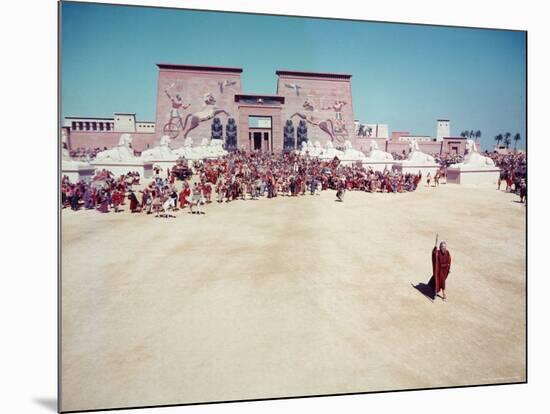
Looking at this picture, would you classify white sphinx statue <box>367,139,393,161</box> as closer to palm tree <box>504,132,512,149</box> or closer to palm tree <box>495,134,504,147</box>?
palm tree <box>495,134,504,147</box>

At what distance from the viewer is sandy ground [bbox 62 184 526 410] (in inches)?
188

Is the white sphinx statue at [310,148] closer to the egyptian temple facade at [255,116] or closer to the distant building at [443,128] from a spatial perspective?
the egyptian temple facade at [255,116]

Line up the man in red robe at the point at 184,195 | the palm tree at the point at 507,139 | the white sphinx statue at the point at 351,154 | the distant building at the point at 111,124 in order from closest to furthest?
the distant building at the point at 111,124 → the man in red robe at the point at 184,195 → the white sphinx statue at the point at 351,154 → the palm tree at the point at 507,139

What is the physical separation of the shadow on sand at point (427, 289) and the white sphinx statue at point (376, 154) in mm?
1603

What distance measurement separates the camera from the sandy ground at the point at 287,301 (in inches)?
188

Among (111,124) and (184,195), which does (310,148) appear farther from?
(111,124)

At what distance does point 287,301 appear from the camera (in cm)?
509

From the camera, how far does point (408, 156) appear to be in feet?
19.0

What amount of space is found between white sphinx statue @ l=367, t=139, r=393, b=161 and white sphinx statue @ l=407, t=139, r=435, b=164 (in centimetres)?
26

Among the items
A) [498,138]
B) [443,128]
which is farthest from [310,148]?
[498,138]

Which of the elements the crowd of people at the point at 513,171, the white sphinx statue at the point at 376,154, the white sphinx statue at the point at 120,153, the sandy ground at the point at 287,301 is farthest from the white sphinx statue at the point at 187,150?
the crowd of people at the point at 513,171

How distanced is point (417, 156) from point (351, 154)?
2.88ft

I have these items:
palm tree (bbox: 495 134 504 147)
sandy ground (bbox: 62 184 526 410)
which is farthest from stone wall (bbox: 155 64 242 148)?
palm tree (bbox: 495 134 504 147)

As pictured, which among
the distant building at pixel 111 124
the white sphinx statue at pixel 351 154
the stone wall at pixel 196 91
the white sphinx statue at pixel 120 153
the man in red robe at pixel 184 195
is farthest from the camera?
the white sphinx statue at pixel 351 154
